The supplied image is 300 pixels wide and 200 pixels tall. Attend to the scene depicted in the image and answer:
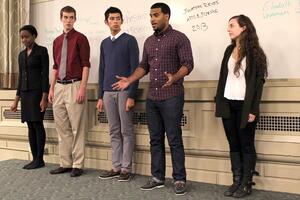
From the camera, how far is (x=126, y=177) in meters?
2.87

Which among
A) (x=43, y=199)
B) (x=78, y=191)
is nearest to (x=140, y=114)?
(x=78, y=191)

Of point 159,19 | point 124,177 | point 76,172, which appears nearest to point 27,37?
point 76,172

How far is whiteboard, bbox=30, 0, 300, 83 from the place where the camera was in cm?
253

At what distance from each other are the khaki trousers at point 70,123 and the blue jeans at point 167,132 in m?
0.69

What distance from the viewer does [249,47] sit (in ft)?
7.68

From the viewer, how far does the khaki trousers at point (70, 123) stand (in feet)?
9.95

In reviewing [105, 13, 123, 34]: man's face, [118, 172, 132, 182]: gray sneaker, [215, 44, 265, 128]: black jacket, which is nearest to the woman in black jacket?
[215, 44, 265, 128]: black jacket

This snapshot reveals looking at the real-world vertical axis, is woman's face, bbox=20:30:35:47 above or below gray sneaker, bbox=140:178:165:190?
above

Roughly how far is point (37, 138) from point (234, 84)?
1.84 metres

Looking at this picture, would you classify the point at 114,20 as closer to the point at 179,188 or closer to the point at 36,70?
the point at 36,70

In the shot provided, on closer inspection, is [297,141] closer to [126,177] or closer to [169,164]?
[169,164]

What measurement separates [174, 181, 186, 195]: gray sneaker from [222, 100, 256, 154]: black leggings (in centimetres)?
39

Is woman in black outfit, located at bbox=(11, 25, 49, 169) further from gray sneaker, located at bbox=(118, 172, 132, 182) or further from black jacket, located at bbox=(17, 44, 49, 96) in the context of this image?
gray sneaker, located at bbox=(118, 172, 132, 182)

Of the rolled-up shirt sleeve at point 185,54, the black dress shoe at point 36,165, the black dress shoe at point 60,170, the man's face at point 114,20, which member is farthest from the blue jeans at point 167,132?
the black dress shoe at point 36,165
